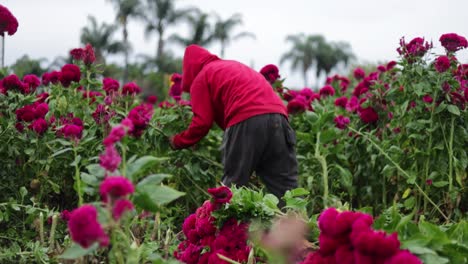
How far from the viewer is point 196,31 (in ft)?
144

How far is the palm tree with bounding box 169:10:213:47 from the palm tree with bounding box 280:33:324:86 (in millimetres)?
22890

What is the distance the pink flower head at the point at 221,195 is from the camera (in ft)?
6.48

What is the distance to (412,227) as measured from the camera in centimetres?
150

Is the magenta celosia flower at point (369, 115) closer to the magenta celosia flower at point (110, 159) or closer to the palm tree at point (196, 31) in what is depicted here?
the magenta celosia flower at point (110, 159)

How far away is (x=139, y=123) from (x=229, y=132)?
26.6 inches

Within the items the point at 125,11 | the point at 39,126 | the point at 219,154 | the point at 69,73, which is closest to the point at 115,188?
the point at 39,126

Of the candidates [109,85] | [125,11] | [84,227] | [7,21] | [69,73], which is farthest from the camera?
[125,11]

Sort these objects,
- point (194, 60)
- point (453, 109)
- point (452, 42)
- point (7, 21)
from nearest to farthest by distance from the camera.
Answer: point (7, 21)
point (453, 109)
point (452, 42)
point (194, 60)

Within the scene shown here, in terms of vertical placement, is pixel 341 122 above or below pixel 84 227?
below

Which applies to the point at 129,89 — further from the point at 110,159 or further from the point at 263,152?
the point at 110,159

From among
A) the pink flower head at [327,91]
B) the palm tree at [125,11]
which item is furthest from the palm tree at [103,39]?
the pink flower head at [327,91]

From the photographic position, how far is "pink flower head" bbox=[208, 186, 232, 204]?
1.98 metres

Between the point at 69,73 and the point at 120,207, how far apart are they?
3.03m

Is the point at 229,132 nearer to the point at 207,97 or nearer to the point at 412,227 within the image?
the point at 207,97
